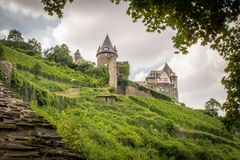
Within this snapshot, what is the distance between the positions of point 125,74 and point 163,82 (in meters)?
20.6

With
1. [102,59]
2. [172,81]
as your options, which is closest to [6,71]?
[102,59]

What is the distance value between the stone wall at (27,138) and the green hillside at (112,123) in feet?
6.09

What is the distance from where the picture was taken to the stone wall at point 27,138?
6544 mm

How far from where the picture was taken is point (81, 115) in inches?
1086

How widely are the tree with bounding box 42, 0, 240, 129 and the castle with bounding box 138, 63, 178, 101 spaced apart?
73480 millimetres

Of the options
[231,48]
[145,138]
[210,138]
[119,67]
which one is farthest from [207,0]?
[119,67]

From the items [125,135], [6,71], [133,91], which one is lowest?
[125,135]

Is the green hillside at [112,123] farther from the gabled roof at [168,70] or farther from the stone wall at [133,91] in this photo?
the gabled roof at [168,70]

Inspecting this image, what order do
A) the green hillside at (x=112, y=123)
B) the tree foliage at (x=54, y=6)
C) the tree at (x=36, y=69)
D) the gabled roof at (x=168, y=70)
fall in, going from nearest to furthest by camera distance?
the tree foliage at (x=54, y=6) → the green hillside at (x=112, y=123) → the tree at (x=36, y=69) → the gabled roof at (x=168, y=70)

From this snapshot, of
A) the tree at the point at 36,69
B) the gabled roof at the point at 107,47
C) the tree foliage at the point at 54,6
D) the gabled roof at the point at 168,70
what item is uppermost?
the gabled roof at the point at 107,47

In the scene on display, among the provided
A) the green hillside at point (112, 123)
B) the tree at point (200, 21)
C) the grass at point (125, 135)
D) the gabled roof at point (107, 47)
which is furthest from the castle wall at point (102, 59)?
the tree at point (200, 21)

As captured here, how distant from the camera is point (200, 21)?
9750mm

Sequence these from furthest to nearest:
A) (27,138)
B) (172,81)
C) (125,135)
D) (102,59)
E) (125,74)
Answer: (172,81) < (102,59) < (125,74) < (125,135) < (27,138)

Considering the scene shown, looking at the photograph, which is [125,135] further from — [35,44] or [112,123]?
[35,44]
